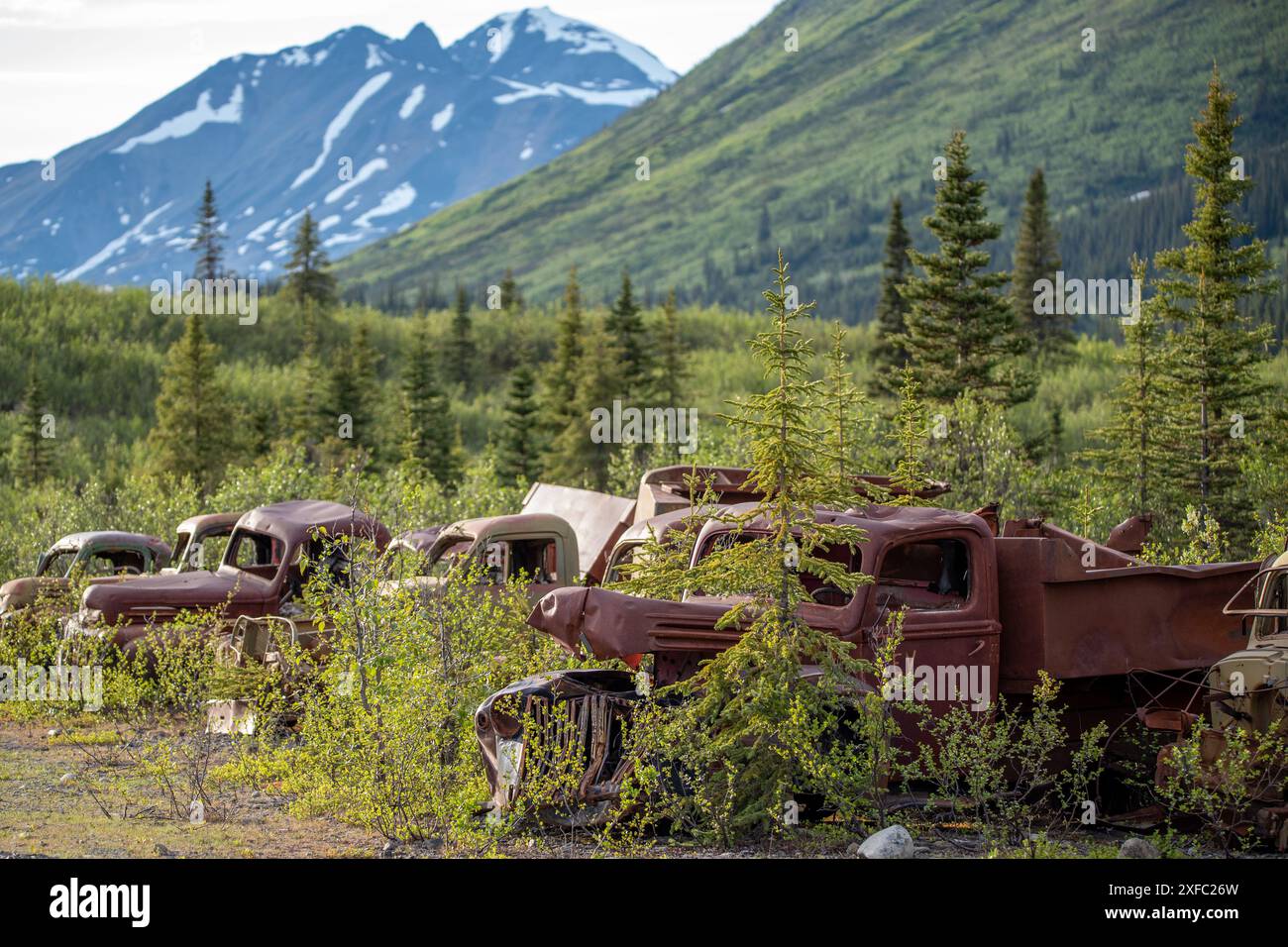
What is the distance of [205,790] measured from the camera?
11.5 m

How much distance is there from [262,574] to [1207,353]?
19.7 m

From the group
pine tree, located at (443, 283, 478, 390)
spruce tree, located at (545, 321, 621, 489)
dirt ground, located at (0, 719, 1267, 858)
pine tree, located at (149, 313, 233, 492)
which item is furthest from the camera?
pine tree, located at (443, 283, 478, 390)

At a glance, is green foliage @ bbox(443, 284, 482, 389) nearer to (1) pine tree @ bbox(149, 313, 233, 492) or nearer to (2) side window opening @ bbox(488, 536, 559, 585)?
(1) pine tree @ bbox(149, 313, 233, 492)

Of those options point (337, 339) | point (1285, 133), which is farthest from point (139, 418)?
point (1285, 133)

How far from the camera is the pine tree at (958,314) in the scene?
109ft

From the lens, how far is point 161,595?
53.5ft

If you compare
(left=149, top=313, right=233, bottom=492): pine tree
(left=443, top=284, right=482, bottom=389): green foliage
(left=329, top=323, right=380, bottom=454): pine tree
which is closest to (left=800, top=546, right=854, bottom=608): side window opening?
(left=149, top=313, right=233, bottom=492): pine tree

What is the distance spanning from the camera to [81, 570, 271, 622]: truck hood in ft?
53.0

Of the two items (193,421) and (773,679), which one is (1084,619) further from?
(193,421)

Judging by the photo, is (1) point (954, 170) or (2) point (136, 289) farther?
(2) point (136, 289)

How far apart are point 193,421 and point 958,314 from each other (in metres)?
21.2

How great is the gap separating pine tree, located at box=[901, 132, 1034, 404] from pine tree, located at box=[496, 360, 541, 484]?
16.2 m

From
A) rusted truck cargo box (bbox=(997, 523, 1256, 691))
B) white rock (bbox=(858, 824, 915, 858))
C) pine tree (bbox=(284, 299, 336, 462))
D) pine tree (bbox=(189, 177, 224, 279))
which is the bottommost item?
white rock (bbox=(858, 824, 915, 858))
